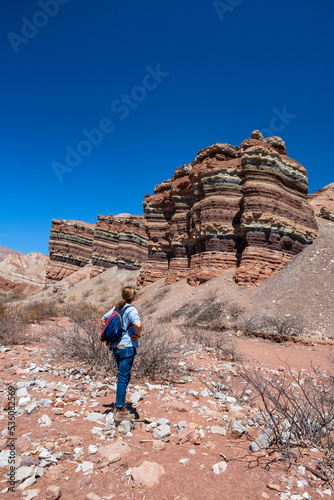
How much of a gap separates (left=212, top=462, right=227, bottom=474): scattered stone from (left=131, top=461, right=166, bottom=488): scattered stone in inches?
17.5

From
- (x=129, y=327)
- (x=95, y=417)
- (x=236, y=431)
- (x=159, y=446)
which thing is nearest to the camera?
(x=159, y=446)

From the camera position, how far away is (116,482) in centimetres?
227

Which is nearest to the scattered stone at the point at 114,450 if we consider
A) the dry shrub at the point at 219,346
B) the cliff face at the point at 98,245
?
the dry shrub at the point at 219,346

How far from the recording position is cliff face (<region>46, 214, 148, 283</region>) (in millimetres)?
34062

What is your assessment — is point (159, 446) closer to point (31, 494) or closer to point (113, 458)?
point (113, 458)

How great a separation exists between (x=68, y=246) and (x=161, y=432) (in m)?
43.3

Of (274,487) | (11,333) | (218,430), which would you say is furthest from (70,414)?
(11,333)

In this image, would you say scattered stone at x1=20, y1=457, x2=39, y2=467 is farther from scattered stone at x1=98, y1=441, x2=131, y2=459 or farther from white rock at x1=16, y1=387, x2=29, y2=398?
white rock at x1=16, y1=387, x2=29, y2=398

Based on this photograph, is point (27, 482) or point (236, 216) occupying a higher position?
point (236, 216)

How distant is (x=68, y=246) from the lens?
4338 cm

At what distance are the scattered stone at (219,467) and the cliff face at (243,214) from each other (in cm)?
1292

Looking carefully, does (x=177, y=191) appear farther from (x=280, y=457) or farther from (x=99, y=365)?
(x=280, y=457)

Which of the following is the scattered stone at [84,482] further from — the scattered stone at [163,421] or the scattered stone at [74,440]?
the scattered stone at [163,421]

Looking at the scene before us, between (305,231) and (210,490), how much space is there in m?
17.1
